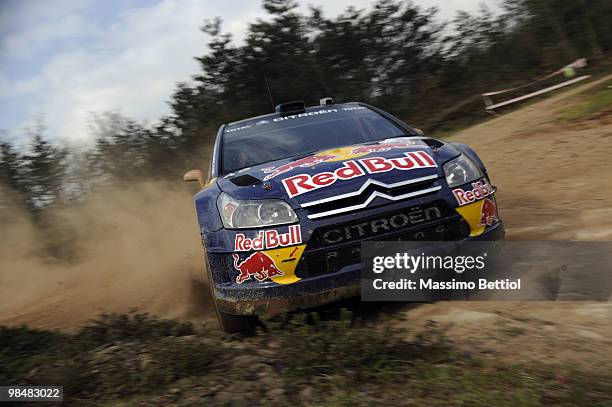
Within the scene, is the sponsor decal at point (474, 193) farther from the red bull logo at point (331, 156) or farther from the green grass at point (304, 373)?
the green grass at point (304, 373)

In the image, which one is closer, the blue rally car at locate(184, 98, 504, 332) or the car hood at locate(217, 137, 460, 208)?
the blue rally car at locate(184, 98, 504, 332)

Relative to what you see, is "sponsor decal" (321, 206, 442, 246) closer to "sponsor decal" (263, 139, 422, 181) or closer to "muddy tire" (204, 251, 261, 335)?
"sponsor decal" (263, 139, 422, 181)

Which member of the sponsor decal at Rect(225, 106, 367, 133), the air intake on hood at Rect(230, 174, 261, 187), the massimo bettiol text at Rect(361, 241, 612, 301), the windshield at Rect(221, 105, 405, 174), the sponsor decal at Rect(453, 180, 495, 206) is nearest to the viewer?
the massimo bettiol text at Rect(361, 241, 612, 301)

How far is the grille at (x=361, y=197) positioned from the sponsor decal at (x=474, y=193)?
0.78 feet

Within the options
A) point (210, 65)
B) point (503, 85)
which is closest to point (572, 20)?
point (503, 85)

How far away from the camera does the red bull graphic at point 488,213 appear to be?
418 cm

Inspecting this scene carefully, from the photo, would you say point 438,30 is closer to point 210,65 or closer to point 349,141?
point 210,65

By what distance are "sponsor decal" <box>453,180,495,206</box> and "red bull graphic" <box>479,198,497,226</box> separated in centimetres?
5

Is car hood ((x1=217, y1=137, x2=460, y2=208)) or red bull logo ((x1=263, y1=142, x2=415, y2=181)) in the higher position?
red bull logo ((x1=263, y1=142, x2=415, y2=181))

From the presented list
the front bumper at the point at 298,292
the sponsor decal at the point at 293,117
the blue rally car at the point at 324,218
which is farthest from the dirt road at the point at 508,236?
the sponsor decal at the point at 293,117

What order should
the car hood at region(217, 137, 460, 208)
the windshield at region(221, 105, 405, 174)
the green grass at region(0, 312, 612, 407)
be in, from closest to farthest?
the green grass at region(0, 312, 612, 407), the car hood at region(217, 137, 460, 208), the windshield at region(221, 105, 405, 174)

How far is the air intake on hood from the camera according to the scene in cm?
432

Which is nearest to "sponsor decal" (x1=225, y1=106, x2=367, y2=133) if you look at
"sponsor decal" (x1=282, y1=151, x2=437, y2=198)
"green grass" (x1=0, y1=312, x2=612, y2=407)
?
"sponsor decal" (x1=282, y1=151, x2=437, y2=198)

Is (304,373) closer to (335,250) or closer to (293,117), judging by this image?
(335,250)
